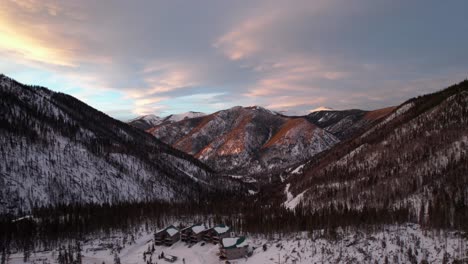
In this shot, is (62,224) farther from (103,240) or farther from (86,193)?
(86,193)

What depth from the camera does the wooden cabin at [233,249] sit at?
7281 centimetres

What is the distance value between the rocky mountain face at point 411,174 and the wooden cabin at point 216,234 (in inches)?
1606

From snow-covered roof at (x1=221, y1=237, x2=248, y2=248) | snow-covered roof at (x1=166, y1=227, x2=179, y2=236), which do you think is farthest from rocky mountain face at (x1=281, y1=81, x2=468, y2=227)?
snow-covered roof at (x1=166, y1=227, x2=179, y2=236)

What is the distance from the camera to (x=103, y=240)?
323 ft

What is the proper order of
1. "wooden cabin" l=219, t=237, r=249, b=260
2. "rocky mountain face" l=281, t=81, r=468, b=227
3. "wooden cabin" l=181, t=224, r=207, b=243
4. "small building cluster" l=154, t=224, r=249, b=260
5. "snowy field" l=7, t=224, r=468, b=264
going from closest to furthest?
"snowy field" l=7, t=224, r=468, b=264, "wooden cabin" l=219, t=237, r=249, b=260, "small building cluster" l=154, t=224, r=249, b=260, "wooden cabin" l=181, t=224, r=207, b=243, "rocky mountain face" l=281, t=81, r=468, b=227

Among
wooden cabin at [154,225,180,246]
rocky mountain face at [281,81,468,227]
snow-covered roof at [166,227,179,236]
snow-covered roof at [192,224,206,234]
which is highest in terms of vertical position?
rocky mountain face at [281,81,468,227]

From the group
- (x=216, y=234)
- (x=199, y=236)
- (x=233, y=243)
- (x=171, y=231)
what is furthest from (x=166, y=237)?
(x=233, y=243)

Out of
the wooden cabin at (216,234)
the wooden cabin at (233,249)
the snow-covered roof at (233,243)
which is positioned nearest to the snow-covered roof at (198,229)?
the wooden cabin at (216,234)

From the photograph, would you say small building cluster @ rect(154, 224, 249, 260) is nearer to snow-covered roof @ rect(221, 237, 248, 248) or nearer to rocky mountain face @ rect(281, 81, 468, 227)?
snow-covered roof @ rect(221, 237, 248, 248)

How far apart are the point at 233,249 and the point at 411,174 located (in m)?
81.4

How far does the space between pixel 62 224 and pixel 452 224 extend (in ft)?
333

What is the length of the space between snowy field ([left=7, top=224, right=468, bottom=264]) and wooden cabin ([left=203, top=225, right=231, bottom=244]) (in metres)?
1.93

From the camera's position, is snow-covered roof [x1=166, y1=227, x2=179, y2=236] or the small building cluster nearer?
the small building cluster

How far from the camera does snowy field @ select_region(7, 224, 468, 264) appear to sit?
194 feet
